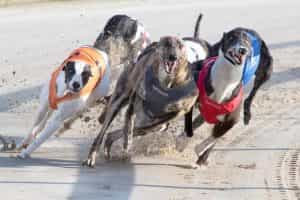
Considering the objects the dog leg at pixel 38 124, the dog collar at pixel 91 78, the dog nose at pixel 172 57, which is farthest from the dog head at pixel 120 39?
the dog nose at pixel 172 57

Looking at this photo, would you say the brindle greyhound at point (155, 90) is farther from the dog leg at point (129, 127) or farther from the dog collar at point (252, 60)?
the dog collar at point (252, 60)

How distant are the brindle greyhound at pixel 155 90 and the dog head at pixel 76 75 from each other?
0.89 feet

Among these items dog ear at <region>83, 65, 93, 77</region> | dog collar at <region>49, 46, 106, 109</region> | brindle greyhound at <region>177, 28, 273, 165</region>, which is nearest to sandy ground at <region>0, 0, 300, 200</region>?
brindle greyhound at <region>177, 28, 273, 165</region>

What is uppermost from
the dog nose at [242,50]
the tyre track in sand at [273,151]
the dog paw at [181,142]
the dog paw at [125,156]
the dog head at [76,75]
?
the dog nose at [242,50]

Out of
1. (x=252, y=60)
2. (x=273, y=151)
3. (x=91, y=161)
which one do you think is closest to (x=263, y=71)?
(x=252, y=60)

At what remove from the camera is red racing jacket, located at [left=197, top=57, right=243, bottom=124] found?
22.5 ft

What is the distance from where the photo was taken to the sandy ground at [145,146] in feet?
21.2

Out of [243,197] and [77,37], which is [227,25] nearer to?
[77,37]

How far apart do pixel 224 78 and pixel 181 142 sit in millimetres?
751

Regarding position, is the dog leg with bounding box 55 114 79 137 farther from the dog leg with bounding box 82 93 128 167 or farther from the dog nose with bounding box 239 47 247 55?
the dog nose with bounding box 239 47 247 55

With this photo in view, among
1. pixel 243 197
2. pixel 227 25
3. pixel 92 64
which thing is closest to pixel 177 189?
pixel 243 197

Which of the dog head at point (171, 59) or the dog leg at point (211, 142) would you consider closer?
the dog head at point (171, 59)

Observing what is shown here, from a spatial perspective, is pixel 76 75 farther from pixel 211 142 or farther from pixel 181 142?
pixel 211 142

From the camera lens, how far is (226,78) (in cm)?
679
